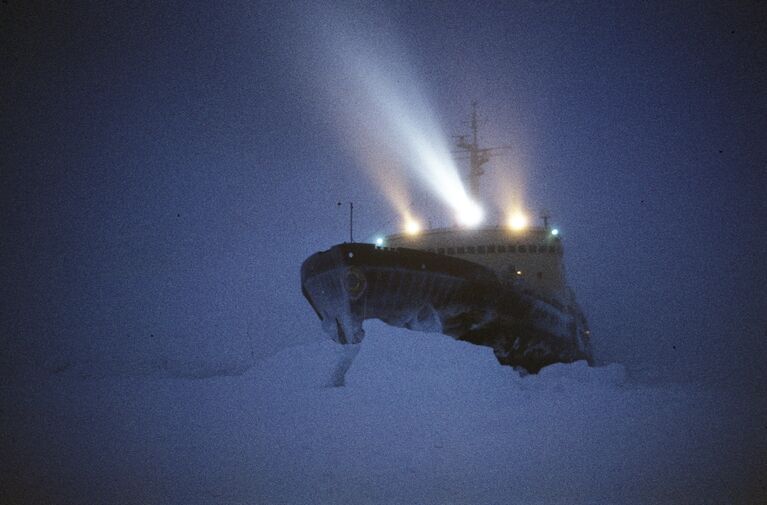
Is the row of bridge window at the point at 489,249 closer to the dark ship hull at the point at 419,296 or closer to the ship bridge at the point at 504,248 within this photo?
the ship bridge at the point at 504,248

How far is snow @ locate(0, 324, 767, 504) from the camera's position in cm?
525

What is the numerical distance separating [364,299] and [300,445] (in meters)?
7.45

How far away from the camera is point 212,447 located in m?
6.69

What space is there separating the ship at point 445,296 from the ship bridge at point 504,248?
0.16 ft

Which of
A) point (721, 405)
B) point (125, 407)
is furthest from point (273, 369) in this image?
point (721, 405)

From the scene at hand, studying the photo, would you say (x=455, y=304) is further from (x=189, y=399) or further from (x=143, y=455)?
(x=143, y=455)

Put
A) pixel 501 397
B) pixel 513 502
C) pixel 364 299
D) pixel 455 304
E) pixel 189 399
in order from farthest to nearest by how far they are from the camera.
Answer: pixel 455 304, pixel 364 299, pixel 189 399, pixel 501 397, pixel 513 502

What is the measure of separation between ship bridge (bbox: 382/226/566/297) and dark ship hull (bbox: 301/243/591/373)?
338 centimetres

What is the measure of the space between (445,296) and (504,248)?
7.03 metres

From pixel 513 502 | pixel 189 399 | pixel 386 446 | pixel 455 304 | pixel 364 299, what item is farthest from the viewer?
pixel 455 304

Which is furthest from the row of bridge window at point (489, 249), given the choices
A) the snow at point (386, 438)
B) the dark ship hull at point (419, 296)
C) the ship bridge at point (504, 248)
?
the snow at point (386, 438)

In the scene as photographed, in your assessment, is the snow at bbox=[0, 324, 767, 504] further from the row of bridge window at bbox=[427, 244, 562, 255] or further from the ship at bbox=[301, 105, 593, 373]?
the row of bridge window at bbox=[427, 244, 562, 255]

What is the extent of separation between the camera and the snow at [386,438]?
17.2 ft

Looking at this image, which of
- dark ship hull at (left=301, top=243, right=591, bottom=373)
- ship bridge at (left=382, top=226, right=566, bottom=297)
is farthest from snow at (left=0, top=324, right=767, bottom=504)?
ship bridge at (left=382, top=226, right=566, bottom=297)
